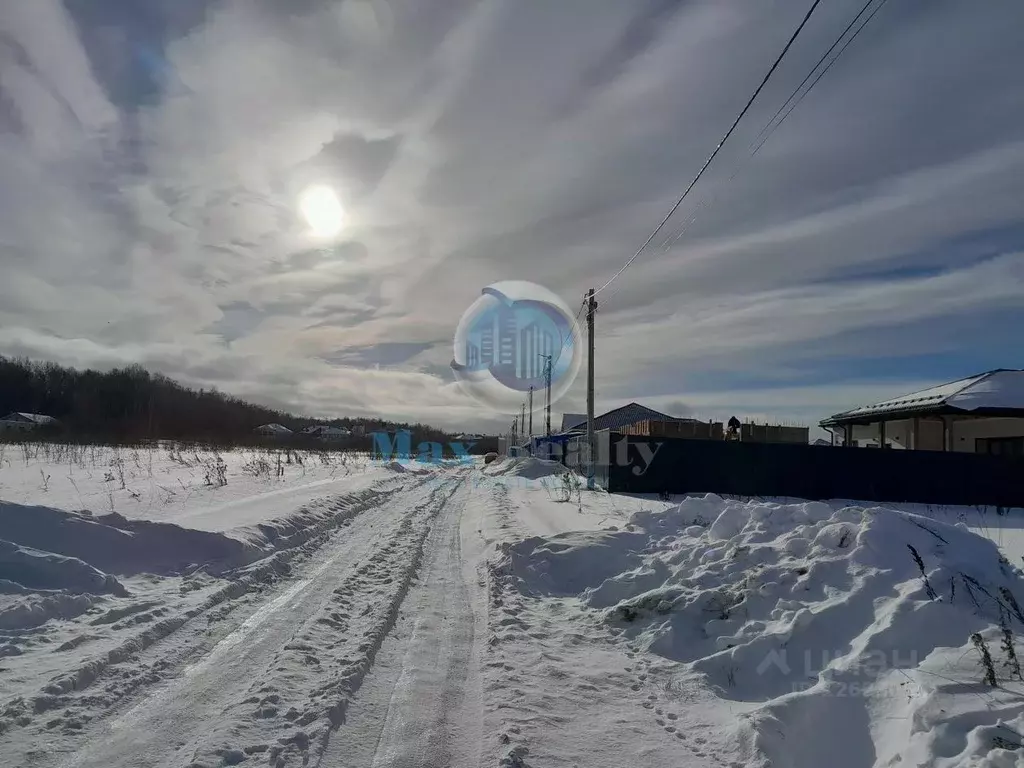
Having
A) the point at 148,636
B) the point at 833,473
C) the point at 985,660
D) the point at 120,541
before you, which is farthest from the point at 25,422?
the point at 985,660

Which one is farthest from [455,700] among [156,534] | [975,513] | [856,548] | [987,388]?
[987,388]

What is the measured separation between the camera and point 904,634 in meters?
4.49

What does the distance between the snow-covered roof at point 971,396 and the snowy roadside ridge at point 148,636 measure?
21.2 m

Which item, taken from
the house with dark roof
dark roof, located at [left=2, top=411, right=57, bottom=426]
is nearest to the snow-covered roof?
the house with dark roof

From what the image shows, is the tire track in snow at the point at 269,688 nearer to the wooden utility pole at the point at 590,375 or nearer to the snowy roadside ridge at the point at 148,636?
the snowy roadside ridge at the point at 148,636

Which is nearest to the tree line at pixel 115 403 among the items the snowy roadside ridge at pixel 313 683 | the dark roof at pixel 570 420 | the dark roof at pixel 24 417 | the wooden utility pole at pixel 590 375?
the dark roof at pixel 24 417

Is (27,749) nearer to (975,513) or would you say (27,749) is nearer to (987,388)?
(975,513)

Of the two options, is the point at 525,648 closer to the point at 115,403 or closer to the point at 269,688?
the point at 269,688

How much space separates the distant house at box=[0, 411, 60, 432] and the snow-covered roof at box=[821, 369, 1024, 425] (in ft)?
190

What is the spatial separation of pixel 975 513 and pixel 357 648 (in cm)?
1700

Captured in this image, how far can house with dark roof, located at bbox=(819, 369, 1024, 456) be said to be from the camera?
22141 millimetres

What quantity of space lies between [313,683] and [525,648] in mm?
1920

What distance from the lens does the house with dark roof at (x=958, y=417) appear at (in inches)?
872

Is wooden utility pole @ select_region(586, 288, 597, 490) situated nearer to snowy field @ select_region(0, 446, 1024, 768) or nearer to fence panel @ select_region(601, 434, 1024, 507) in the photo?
fence panel @ select_region(601, 434, 1024, 507)
